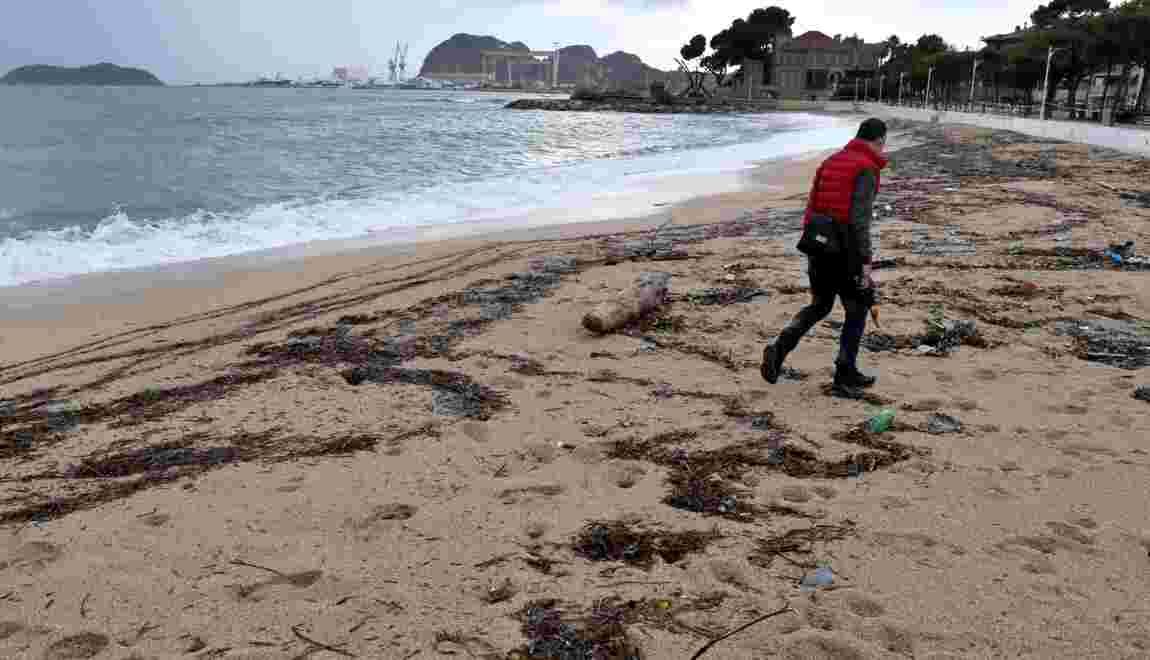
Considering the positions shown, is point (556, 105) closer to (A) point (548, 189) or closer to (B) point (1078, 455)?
(A) point (548, 189)

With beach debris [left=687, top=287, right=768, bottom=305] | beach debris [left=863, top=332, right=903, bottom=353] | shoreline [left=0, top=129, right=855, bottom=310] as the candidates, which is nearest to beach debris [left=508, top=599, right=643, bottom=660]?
beach debris [left=863, top=332, right=903, bottom=353]

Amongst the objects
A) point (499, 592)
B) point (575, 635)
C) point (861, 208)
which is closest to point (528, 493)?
point (499, 592)

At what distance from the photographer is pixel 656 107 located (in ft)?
328

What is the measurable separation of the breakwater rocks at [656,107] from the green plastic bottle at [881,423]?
93.9 meters

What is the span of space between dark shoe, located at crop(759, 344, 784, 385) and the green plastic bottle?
776 mm

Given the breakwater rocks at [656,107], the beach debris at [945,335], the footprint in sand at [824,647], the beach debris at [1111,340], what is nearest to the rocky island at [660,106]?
the breakwater rocks at [656,107]

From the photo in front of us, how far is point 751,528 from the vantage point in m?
3.31

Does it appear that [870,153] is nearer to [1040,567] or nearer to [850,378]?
[850,378]

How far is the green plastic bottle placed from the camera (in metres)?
4.30

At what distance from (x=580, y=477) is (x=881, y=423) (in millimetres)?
1808

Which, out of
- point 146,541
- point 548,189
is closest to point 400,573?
point 146,541

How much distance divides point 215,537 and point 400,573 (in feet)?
3.07

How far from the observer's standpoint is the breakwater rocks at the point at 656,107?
97.4 meters

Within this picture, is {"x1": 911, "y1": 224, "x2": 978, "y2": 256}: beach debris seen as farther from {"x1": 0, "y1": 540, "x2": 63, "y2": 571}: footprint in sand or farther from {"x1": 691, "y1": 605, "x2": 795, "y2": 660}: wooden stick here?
{"x1": 0, "y1": 540, "x2": 63, "y2": 571}: footprint in sand
